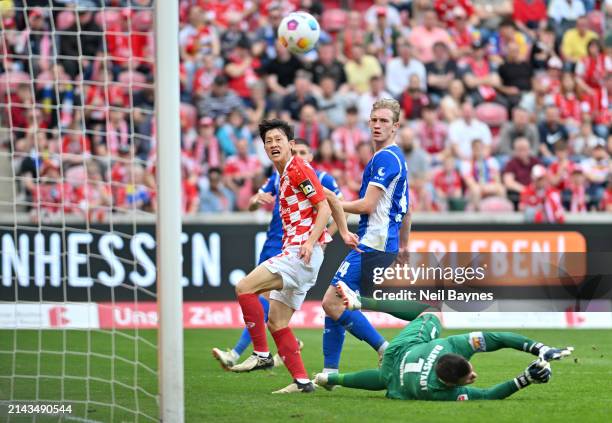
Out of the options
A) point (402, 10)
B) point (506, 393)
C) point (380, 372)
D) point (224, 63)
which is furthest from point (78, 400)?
point (402, 10)

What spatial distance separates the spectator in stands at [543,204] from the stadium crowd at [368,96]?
21 mm

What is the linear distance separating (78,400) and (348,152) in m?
9.96

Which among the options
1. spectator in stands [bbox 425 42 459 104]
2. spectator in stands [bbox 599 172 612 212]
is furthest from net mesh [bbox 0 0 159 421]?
spectator in stands [bbox 599 172 612 212]

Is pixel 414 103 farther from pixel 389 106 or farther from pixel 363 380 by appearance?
pixel 363 380

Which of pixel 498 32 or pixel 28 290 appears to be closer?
pixel 28 290

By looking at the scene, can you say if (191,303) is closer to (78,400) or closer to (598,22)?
(78,400)

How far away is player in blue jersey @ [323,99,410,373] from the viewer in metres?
8.92

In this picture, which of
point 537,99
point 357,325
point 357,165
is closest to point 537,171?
point 537,99

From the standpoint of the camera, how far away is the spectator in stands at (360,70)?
1917cm

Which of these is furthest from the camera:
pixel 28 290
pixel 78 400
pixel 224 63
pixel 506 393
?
pixel 224 63

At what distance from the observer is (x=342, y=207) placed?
881 centimetres

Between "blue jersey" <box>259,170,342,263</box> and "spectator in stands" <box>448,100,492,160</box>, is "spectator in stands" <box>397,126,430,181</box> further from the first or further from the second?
"blue jersey" <box>259,170,342,263</box>

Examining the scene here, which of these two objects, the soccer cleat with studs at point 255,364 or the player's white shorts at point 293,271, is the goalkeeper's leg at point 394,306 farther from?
the soccer cleat with studs at point 255,364

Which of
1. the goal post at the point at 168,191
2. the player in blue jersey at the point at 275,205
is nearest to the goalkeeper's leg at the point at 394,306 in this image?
the goal post at the point at 168,191
